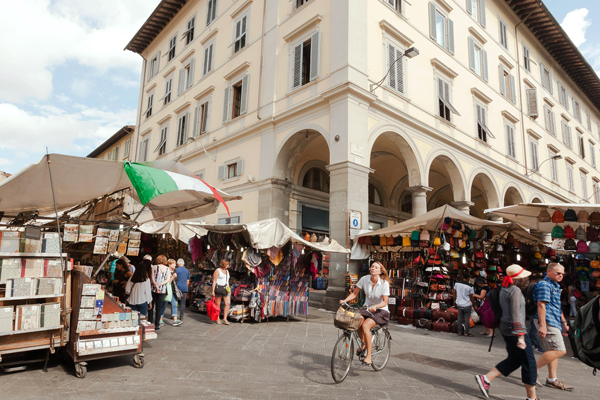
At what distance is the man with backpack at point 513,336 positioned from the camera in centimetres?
404

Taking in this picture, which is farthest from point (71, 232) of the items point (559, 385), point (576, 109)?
point (576, 109)

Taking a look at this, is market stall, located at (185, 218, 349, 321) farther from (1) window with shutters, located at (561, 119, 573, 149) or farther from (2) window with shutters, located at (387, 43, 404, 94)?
(1) window with shutters, located at (561, 119, 573, 149)

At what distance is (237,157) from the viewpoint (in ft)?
50.3

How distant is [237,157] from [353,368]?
1139 cm

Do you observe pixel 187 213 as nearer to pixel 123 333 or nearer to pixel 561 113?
pixel 123 333

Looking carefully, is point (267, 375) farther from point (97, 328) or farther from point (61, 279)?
point (61, 279)

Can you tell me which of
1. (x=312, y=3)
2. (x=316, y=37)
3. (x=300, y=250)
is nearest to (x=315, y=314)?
(x=300, y=250)

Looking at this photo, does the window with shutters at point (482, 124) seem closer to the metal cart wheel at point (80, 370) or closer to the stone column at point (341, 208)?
the stone column at point (341, 208)

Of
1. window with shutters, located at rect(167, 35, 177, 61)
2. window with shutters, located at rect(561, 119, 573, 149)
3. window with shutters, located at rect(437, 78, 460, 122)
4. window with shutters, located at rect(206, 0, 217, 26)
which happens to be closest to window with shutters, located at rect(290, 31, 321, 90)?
window with shutters, located at rect(437, 78, 460, 122)

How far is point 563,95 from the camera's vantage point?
82.7 feet

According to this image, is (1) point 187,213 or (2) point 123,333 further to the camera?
(1) point 187,213

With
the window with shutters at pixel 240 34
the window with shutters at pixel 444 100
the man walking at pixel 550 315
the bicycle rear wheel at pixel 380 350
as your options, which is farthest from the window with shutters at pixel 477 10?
the bicycle rear wheel at pixel 380 350

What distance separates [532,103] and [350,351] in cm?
2116

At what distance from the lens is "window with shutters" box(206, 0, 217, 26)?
18.9 m
